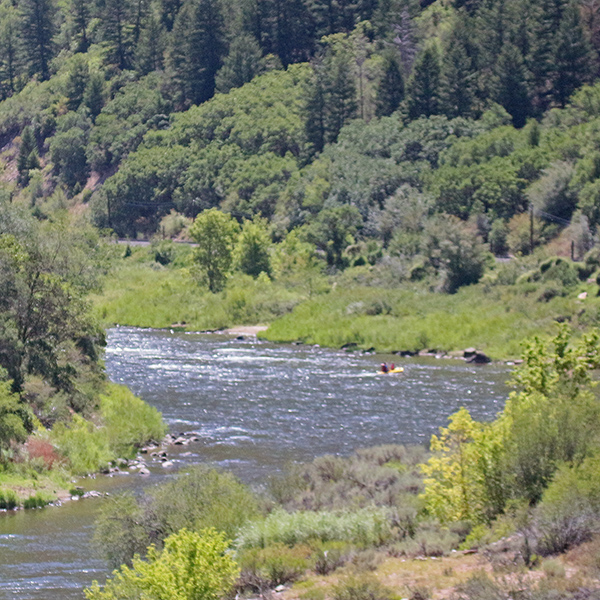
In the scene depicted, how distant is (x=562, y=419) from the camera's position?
21141 mm

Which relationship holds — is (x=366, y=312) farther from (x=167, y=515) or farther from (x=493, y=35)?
(x=493, y=35)

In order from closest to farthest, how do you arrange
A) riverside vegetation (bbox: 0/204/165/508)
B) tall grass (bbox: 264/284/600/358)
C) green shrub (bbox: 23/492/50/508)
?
1. green shrub (bbox: 23/492/50/508)
2. riverside vegetation (bbox: 0/204/165/508)
3. tall grass (bbox: 264/284/600/358)

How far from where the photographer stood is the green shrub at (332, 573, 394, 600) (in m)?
17.2

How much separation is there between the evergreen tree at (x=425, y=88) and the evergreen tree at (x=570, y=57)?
12614 millimetres

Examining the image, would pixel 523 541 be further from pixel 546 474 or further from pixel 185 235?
pixel 185 235

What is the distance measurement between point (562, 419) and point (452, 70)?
97457 millimetres

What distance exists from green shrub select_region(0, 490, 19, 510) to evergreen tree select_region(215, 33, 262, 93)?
114928 mm

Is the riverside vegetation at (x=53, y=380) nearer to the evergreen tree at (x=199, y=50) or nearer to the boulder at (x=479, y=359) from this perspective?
the boulder at (x=479, y=359)

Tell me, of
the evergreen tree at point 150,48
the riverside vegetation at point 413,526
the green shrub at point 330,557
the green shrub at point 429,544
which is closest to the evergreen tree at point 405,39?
the evergreen tree at point 150,48

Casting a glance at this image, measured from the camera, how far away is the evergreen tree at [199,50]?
144 meters

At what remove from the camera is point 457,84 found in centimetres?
11394

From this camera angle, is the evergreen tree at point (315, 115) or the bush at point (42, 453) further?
the evergreen tree at point (315, 115)

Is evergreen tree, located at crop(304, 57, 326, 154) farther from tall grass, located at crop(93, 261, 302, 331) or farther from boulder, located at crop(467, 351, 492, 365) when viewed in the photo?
boulder, located at crop(467, 351, 492, 365)

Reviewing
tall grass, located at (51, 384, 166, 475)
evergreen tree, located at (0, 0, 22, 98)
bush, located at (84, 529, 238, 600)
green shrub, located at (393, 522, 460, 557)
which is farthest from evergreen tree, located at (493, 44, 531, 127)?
bush, located at (84, 529, 238, 600)
